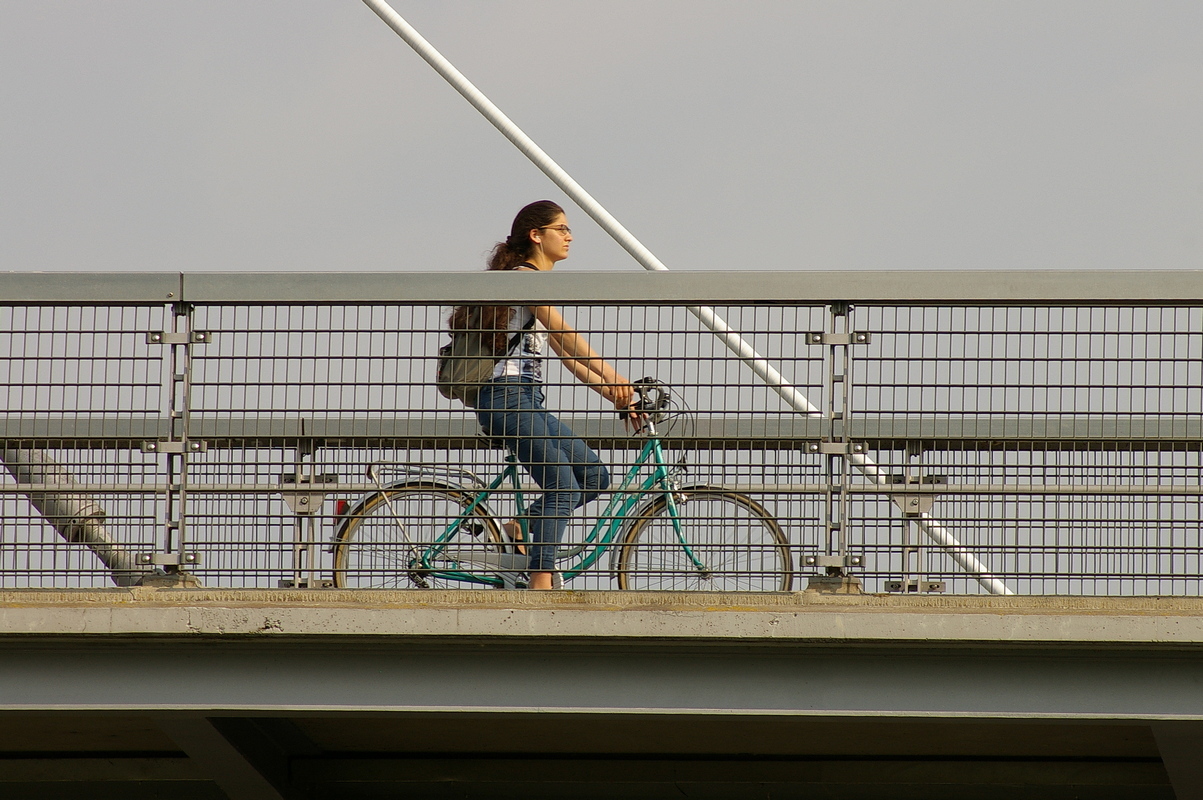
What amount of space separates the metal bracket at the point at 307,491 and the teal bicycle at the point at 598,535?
0.49 ft

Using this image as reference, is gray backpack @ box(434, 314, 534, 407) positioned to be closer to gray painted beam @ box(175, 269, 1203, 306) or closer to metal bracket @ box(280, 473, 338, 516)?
gray painted beam @ box(175, 269, 1203, 306)

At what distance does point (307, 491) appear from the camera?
6.22 meters

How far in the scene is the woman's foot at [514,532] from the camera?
654 cm

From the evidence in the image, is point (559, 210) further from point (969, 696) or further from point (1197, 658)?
point (1197, 658)

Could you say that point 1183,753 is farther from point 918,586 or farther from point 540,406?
point 540,406

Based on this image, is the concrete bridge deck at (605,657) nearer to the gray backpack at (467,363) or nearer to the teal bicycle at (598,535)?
the teal bicycle at (598,535)

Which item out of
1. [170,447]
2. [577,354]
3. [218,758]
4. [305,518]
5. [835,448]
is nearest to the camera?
[835,448]

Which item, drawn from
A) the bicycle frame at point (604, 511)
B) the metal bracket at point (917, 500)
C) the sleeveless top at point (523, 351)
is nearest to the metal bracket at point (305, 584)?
the bicycle frame at point (604, 511)

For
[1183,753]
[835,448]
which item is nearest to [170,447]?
[835,448]

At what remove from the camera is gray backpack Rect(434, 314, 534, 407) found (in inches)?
243

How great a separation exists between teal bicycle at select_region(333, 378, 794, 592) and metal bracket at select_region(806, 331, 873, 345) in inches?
26.2

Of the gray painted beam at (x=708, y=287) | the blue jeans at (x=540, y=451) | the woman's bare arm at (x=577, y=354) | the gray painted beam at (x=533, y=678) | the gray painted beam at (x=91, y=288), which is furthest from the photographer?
the blue jeans at (x=540, y=451)

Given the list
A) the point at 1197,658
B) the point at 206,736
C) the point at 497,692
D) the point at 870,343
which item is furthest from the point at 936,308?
the point at 206,736

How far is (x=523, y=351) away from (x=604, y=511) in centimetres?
81
